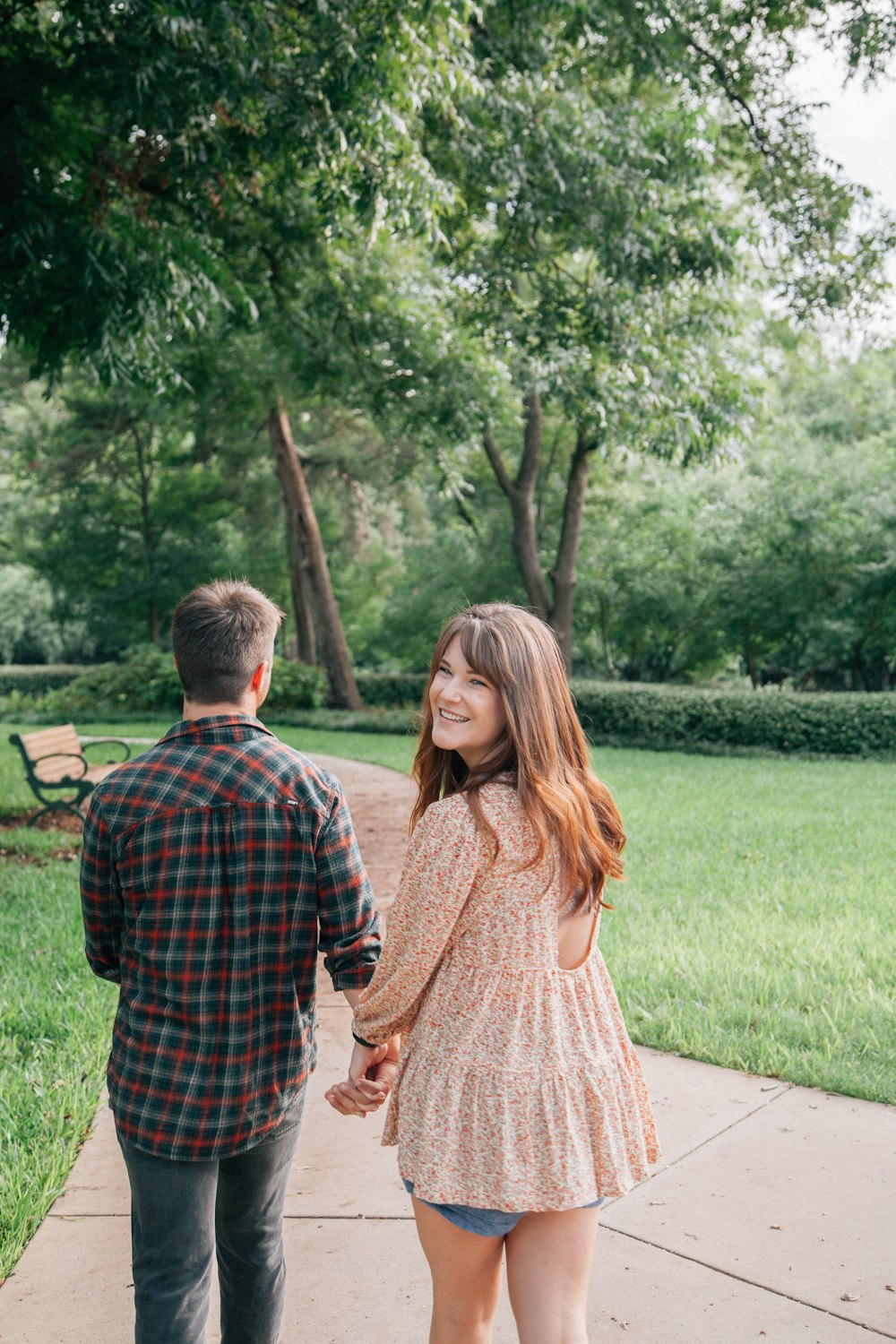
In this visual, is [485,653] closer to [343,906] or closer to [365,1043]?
[343,906]

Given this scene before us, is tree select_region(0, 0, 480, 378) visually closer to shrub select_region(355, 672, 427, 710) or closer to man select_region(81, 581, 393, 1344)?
man select_region(81, 581, 393, 1344)

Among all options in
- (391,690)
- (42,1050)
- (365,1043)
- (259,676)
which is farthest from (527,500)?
(365,1043)

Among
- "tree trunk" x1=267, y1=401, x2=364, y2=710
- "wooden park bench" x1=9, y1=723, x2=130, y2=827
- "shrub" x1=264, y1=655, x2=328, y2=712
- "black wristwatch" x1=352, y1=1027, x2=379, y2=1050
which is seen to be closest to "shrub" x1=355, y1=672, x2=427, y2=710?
"tree trunk" x1=267, y1=401, x2=364, y2=710

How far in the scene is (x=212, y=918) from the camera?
2072 mm

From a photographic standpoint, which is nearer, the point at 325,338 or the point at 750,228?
the point at 750,228

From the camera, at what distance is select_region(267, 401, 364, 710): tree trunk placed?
2223 cm

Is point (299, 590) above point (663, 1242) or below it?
above

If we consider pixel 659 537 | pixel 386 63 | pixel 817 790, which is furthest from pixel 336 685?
pixel 386 63

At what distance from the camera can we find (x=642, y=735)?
17.5m

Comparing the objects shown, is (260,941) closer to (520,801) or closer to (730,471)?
(520,801)

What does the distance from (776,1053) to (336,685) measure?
1920cm

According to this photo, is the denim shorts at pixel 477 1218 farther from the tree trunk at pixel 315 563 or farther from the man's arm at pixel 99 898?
the tree trunk at pixel 315 563

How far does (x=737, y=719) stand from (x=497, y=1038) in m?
15.0

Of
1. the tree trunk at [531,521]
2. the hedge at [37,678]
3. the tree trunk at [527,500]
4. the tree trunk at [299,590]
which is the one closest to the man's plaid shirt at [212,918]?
the tree trunk at [531,521]
